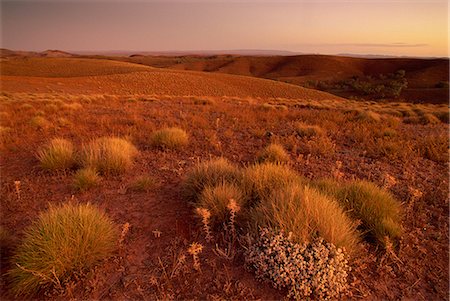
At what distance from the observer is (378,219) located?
128 inches

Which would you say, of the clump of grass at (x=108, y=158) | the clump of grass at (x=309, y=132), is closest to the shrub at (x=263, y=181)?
the clump of grass at (x=108, y=158)

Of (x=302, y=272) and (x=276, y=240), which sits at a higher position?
(x=276, y=240)

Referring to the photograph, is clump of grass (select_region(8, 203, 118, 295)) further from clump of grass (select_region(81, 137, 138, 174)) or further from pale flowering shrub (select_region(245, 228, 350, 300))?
clump of grass (select_region(81, 137, 138, 174))

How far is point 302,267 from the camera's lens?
2.40 m

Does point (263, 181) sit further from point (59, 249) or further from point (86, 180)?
point (86, 180)

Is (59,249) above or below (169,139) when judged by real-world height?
above

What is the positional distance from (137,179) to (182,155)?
5.36ft

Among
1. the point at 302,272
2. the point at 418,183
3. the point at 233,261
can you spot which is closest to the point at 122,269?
the point at 233,261

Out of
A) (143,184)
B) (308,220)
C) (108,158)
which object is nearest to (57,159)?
(108,158)

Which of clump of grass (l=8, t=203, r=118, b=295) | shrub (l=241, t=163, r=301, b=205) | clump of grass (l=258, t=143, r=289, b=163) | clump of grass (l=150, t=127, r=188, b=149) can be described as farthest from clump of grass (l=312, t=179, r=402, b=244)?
clump of grass (l=150, t=127, r=188, b=149)

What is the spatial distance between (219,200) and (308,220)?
3.50ft

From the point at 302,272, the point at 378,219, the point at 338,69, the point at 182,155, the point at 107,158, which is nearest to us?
the point at 302,272

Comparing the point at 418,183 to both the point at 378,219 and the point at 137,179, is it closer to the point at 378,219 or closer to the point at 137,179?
the point at 378,219

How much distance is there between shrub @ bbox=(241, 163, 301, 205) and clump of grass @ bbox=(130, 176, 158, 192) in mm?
1481
